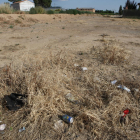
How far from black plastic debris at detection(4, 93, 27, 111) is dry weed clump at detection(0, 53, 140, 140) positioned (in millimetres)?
79

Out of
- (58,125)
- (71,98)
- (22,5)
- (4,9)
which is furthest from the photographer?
(22,5)

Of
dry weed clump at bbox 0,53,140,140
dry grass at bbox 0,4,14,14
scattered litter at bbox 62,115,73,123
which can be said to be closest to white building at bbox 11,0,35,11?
dry grass at bbox 0,4,14,14

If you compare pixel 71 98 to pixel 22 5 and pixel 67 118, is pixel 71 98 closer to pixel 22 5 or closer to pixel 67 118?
pixel 67 118

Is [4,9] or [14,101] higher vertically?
[4,9]

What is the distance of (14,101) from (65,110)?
32.9 inches

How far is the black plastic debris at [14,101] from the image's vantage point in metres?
2.12

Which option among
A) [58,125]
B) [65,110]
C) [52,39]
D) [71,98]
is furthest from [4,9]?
[58,125]

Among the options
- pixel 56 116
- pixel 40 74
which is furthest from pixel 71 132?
pixel 40 74

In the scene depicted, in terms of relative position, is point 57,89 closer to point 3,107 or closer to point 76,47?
point 3,107

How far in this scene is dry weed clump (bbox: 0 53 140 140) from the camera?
5.90ft

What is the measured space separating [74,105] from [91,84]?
664mm

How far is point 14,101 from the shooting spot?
7.20ft

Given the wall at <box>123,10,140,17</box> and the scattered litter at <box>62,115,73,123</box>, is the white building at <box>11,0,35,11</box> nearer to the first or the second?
the wall at <box>123,10,140,17</box>

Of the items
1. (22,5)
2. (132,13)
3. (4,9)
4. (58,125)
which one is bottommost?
(58,125)
